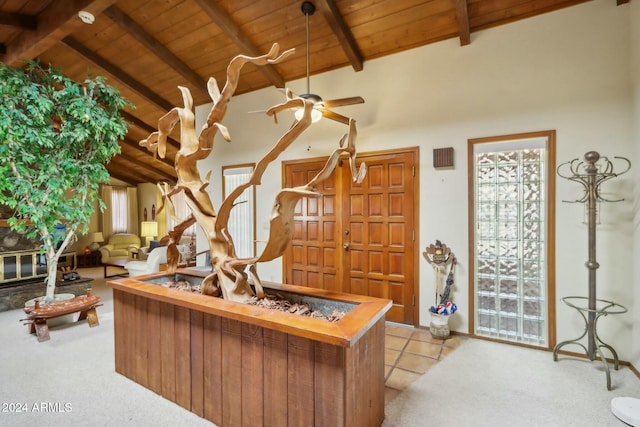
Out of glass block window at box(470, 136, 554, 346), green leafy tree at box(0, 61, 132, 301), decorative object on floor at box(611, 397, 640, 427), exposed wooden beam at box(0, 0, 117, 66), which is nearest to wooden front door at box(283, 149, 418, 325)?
glass block window at box(470, 136, 554, 346)

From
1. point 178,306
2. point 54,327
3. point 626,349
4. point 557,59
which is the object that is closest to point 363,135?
point 557,59

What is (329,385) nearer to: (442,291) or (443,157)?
(442,291)

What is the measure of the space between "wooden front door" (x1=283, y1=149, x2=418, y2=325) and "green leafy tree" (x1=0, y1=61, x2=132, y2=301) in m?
2.41

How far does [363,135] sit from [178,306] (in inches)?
109

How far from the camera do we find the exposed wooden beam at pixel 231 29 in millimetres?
3105

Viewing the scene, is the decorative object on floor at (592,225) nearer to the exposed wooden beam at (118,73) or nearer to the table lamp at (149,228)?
the exposed wooden beam at (118,73)

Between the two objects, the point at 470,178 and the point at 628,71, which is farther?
the point at 470,178

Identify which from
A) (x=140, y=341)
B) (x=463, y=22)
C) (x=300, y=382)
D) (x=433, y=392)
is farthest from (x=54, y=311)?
(x=463, y=22)

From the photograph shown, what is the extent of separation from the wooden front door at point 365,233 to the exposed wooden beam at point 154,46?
6.31 ft

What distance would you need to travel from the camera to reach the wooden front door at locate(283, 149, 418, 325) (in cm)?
346

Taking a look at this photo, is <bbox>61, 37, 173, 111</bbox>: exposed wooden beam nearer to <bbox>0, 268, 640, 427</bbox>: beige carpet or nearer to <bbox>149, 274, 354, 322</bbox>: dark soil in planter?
<bbox>0, 268, 640, 427</bbox>: beige carpet

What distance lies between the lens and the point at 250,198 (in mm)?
4758

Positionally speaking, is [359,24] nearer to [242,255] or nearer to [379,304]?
[379,304]

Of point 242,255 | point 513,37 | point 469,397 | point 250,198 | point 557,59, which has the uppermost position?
point 513,37
